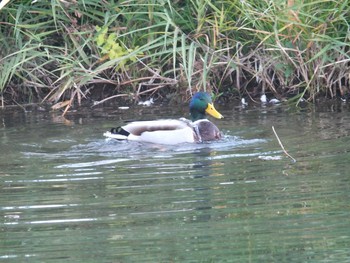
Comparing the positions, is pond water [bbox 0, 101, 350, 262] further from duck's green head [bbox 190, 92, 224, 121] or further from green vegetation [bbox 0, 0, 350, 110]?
green vegetation [bbox 0, 0, 350, 110]

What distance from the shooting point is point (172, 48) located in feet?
34.9

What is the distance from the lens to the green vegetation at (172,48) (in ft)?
33.8

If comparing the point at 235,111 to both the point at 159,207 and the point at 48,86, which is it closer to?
the point at 48,86

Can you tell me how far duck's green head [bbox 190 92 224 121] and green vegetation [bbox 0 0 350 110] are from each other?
27cm

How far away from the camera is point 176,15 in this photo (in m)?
10.8

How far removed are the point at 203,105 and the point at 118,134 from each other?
38.1 inches

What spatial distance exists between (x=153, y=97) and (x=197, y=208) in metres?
5.11

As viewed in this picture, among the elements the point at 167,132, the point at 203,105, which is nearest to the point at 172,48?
the point at 203,105

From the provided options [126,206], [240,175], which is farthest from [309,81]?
[126,206]


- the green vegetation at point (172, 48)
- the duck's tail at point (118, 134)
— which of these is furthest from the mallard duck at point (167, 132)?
the green vegetation at point (172, 48)

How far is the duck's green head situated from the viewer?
32.6ft

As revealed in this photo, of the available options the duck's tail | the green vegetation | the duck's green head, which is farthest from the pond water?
the green vegetation

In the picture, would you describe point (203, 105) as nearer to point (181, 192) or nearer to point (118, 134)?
point (118, 134)

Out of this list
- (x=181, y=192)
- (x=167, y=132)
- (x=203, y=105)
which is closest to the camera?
(x=181, y=192)
